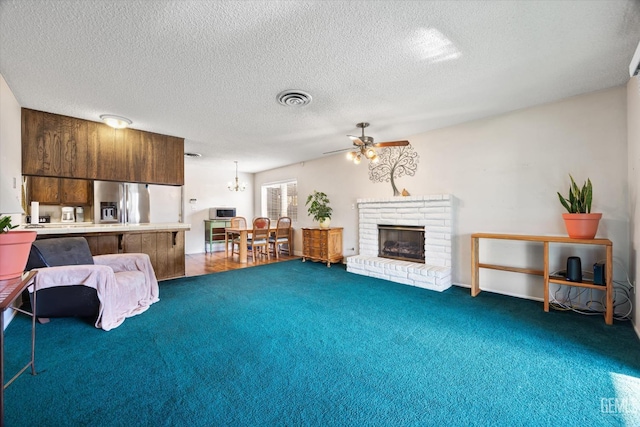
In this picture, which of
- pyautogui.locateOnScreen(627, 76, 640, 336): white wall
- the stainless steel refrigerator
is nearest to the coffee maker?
the stainless steel refrigerator

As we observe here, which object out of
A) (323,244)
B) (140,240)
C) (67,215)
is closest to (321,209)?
(323,244)

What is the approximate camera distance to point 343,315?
2.74 m

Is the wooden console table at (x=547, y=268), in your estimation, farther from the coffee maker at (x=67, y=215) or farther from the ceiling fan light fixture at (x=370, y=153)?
the coffee maker at (x=67, y=215)

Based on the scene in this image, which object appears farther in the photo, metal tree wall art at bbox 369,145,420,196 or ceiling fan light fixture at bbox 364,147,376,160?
metal tree wall art at bbox 369,145,420,196

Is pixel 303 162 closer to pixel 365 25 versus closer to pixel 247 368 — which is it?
pixel 365 25

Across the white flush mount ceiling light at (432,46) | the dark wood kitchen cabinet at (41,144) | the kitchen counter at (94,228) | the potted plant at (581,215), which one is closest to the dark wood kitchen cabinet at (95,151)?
the dark wood kitchen cabinet at (41,144)

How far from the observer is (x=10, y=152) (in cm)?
275

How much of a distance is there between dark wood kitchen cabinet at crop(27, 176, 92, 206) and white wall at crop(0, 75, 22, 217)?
5.38ft

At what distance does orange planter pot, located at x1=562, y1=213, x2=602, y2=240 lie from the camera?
2551 mm

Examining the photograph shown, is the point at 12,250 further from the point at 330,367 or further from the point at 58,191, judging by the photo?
the point at 58,191

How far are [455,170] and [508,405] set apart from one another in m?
3.10

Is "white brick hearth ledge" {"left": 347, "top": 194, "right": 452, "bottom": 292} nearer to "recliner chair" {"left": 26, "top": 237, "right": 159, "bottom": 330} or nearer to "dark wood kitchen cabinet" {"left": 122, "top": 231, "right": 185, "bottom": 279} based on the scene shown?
"dark wood kitchen cabinet" {"left": 122, "top": 231, "right": 185, "bottom": 279}

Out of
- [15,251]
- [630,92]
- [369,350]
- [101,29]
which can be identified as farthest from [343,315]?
[630,92]

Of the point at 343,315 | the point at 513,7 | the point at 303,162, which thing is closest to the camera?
the point at 513,7
